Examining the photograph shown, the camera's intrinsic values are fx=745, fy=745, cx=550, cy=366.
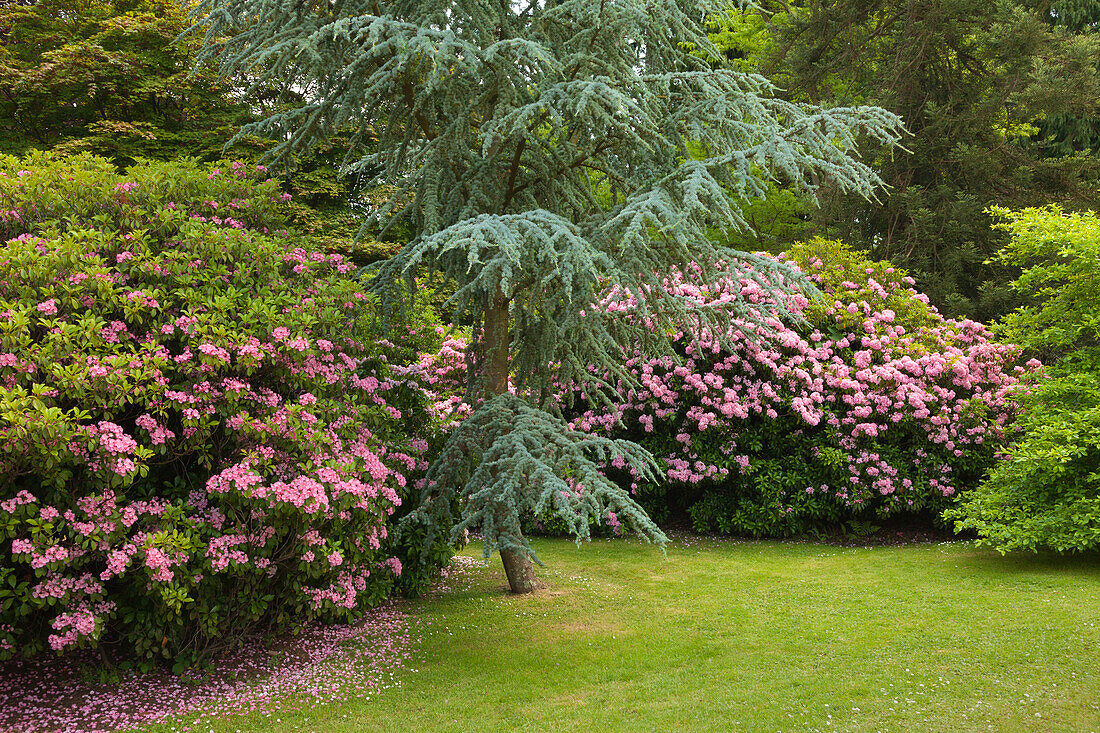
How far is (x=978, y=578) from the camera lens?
6.92m

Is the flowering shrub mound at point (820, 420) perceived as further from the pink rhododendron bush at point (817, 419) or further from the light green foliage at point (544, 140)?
the light green foliage at point (544, 140)

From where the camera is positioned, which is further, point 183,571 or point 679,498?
point 679,498

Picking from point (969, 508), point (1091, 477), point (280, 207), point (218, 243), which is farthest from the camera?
point (969, 508)

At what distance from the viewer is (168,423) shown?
178 inches

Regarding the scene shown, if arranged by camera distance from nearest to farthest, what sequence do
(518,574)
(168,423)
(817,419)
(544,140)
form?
(168,423) < (544,140) < (518,574) < (817,419)

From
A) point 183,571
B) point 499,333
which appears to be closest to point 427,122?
point 499,333

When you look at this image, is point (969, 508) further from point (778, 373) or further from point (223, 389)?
point (223, 389)

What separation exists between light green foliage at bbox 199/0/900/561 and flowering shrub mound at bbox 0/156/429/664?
3.06 feet

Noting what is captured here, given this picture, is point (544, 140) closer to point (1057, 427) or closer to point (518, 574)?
point (518, 574)

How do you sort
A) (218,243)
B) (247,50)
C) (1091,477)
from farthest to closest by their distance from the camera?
1. (1091,477)
2. (247,50)
3. (218,243)

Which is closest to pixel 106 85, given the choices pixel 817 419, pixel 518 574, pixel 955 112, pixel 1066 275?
pixel 518 574

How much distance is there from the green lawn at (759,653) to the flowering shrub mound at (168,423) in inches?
34.8

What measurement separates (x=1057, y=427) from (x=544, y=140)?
17.3 feet

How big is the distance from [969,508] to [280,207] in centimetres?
704
